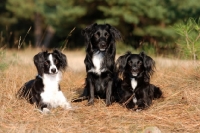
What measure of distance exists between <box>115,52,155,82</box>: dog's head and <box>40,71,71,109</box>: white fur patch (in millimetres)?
1021

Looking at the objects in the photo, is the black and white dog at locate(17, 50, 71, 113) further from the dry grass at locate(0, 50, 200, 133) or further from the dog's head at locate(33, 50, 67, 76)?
the dry grass at locate(0, 50, 200, 133)

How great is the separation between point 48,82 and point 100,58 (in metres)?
0.96

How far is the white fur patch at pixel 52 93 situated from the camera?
5961mm

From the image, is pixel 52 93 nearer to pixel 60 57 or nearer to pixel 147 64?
pixel 60 57

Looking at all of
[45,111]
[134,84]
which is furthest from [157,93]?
[45,111]

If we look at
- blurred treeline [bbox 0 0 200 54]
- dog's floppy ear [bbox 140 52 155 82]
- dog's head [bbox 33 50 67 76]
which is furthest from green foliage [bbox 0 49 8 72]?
blurred treeline [bbox 0 0 200 54]

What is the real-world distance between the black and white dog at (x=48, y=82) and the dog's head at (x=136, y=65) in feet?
3.08

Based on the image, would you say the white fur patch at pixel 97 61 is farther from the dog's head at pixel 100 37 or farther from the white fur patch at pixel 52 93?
the white fur patch at pixel 52 93

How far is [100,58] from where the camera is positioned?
6.38 metres

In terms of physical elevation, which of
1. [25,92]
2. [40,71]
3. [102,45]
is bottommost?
[25,92]

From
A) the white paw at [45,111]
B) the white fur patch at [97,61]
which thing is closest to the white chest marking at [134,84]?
Result: the white fur patch at [97,61]

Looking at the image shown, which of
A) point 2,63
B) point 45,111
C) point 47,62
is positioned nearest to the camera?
point 45,111

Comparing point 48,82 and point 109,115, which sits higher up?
point 48,82

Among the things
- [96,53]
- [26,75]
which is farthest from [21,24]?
[96,53]
